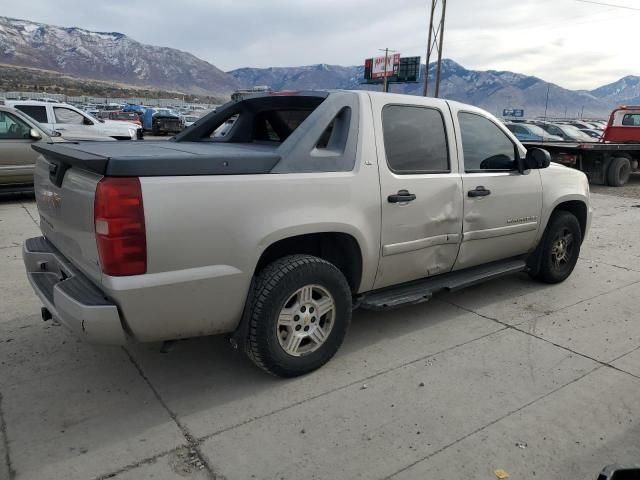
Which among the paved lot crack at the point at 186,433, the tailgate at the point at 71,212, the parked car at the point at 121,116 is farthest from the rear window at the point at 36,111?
the parked car at the point at 121,116

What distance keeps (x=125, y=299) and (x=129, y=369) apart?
1.05 meters

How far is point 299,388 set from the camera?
10.4 ft

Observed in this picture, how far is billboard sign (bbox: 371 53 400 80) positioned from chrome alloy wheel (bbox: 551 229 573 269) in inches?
2480

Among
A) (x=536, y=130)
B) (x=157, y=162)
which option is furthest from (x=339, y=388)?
(x=536, y=130)

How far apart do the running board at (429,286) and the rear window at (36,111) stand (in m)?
11.6

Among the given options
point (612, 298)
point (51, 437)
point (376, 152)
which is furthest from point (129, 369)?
point (612, 298)

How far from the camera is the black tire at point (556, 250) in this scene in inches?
195

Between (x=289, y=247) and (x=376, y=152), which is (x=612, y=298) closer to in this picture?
(x=376, y=152)

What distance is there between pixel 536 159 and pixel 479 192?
763 mm

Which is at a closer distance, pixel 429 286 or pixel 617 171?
pixel 429 286

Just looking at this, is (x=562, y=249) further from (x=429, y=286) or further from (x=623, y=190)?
(x=623, y=190)

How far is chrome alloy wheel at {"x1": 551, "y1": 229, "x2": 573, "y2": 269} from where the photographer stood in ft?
16.6

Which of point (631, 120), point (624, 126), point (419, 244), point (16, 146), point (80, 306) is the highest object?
point (631, 120)

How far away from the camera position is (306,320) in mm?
3219
